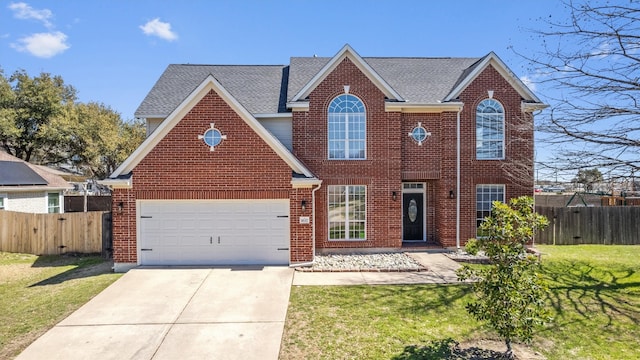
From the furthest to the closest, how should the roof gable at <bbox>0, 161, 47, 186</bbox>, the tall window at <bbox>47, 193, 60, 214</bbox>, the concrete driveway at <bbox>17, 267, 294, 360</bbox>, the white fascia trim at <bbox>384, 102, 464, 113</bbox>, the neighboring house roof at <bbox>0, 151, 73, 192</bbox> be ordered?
the tall window at <bbox>47, 193, 60, 214</bbox> < the roof gable at <bbox>0, 161, 47, 186</bbox> < the neighboring house roof at <bbox>0, 151, 73, 192</bbox> < the white fascia trim at <bbox>384, 102, 464, 113</bbox> < the concrete driveway at <bbox>17, 267, 294, 360</bbox>

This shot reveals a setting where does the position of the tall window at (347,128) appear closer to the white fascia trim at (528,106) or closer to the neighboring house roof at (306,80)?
the neighboring house roof at (306,80)

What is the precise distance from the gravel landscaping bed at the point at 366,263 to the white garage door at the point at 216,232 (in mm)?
1311

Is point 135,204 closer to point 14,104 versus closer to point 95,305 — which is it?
point 95,305

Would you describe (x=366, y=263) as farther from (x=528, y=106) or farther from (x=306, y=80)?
(x=528, y=106)

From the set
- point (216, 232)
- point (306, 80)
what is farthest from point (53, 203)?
point (306, 80)

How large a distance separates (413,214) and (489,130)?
174 inches

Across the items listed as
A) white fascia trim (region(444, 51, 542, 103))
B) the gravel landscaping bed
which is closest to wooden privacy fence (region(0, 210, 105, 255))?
the gravel landscaping bed

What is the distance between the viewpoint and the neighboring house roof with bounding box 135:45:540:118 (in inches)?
497

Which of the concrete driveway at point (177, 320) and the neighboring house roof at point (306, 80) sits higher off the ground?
the neighboring house roof at point (306, 80)

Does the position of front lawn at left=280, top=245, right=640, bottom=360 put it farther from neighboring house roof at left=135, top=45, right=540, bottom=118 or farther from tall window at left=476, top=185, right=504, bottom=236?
neighboring house roof at left=135, top=45, right=540, bottom=118

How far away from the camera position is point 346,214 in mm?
12578

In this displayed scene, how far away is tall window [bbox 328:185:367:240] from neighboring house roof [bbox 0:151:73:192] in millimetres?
14820

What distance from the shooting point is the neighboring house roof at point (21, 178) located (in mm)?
15562

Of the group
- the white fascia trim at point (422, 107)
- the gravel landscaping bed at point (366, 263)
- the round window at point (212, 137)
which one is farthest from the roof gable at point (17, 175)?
the white fascia trim at point (422, 107)
